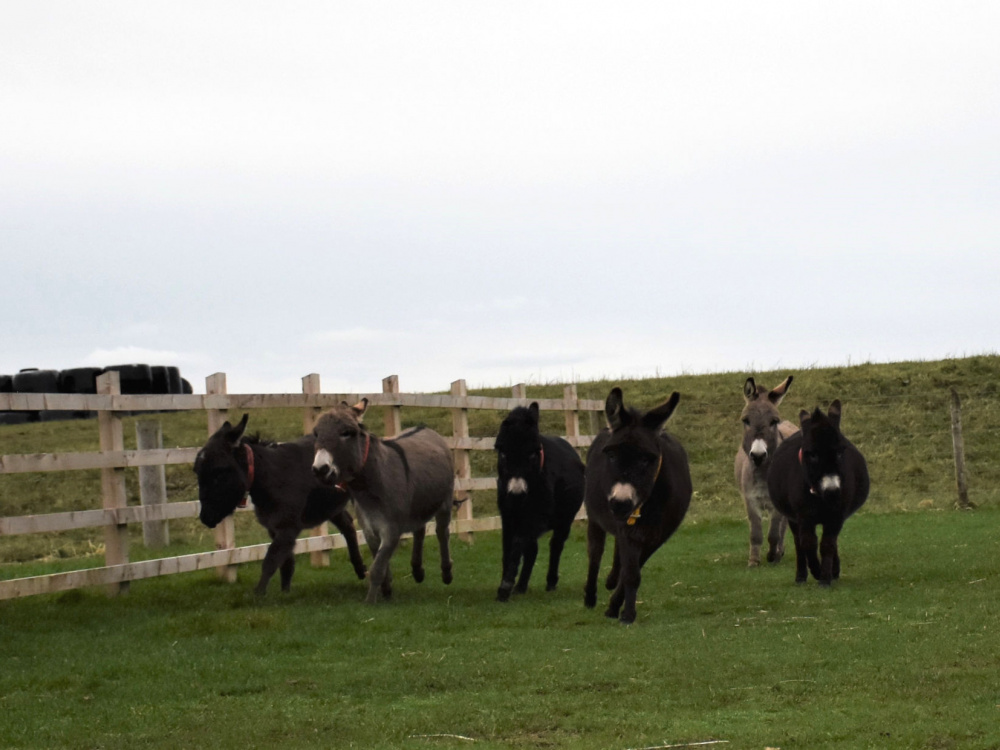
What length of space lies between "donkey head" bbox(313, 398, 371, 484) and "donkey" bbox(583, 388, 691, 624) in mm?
2088

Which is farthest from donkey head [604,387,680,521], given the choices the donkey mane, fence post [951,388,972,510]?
fence post [951,388,972,510]

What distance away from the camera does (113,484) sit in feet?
35.7

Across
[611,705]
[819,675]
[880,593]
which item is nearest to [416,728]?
[611,705]

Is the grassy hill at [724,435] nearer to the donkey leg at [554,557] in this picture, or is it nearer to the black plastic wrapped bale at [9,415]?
the black plastic wrapped bale at [9,415]

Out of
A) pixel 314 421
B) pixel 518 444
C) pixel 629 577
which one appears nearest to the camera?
pixel 629 577

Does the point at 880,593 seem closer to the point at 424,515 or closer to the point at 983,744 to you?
the point at 424,515

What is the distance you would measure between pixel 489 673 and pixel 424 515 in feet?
14.1

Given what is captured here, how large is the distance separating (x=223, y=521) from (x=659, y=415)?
5.58 metres

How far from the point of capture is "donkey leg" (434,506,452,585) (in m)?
11.5

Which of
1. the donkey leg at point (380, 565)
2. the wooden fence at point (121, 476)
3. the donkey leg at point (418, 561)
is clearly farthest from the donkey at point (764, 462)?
the wooden fence at point (121, 476)

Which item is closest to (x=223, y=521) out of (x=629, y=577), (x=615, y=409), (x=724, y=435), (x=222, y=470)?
(x=222, y=470)

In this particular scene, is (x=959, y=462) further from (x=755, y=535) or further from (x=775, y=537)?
(x=755, y=535)

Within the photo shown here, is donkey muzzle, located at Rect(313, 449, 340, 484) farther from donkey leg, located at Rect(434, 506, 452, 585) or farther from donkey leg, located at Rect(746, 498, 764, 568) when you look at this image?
donkey leg, located at Rect(746, 498, 764, 568)

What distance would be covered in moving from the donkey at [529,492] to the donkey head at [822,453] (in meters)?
2.32
